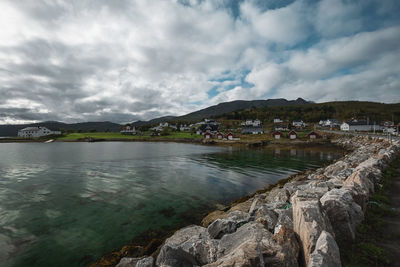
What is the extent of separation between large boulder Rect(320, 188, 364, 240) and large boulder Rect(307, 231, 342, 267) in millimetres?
1950

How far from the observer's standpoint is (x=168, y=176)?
22594 mm

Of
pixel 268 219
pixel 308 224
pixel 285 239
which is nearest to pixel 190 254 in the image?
pixel 285 239

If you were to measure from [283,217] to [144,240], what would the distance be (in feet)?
23.1

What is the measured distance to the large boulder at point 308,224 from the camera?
428 centimetres

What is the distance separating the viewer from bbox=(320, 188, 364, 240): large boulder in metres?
5.38

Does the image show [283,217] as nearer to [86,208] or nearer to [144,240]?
[144,240]

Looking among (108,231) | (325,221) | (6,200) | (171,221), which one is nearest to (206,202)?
(171,221)

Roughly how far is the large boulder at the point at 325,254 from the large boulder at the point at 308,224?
30 cm

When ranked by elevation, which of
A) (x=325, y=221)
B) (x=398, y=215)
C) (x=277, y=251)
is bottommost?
(x=398, y=215)

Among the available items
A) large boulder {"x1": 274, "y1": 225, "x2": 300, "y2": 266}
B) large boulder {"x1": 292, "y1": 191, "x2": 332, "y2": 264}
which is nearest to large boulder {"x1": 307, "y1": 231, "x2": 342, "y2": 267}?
large boulder {"x1": 292, "y1": 191, "x2": 332, "y2": 264}

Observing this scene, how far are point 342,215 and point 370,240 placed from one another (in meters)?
1.07

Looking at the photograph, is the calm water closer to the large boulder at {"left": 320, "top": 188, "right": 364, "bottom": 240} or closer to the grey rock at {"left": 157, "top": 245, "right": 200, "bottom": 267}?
the grey rock at {"left": 157, "top": 245, "right": 200, "bottom": 267}

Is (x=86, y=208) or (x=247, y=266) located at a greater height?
(x=247, y=266)

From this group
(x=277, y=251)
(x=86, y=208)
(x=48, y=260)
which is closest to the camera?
(x=277, y=251)
